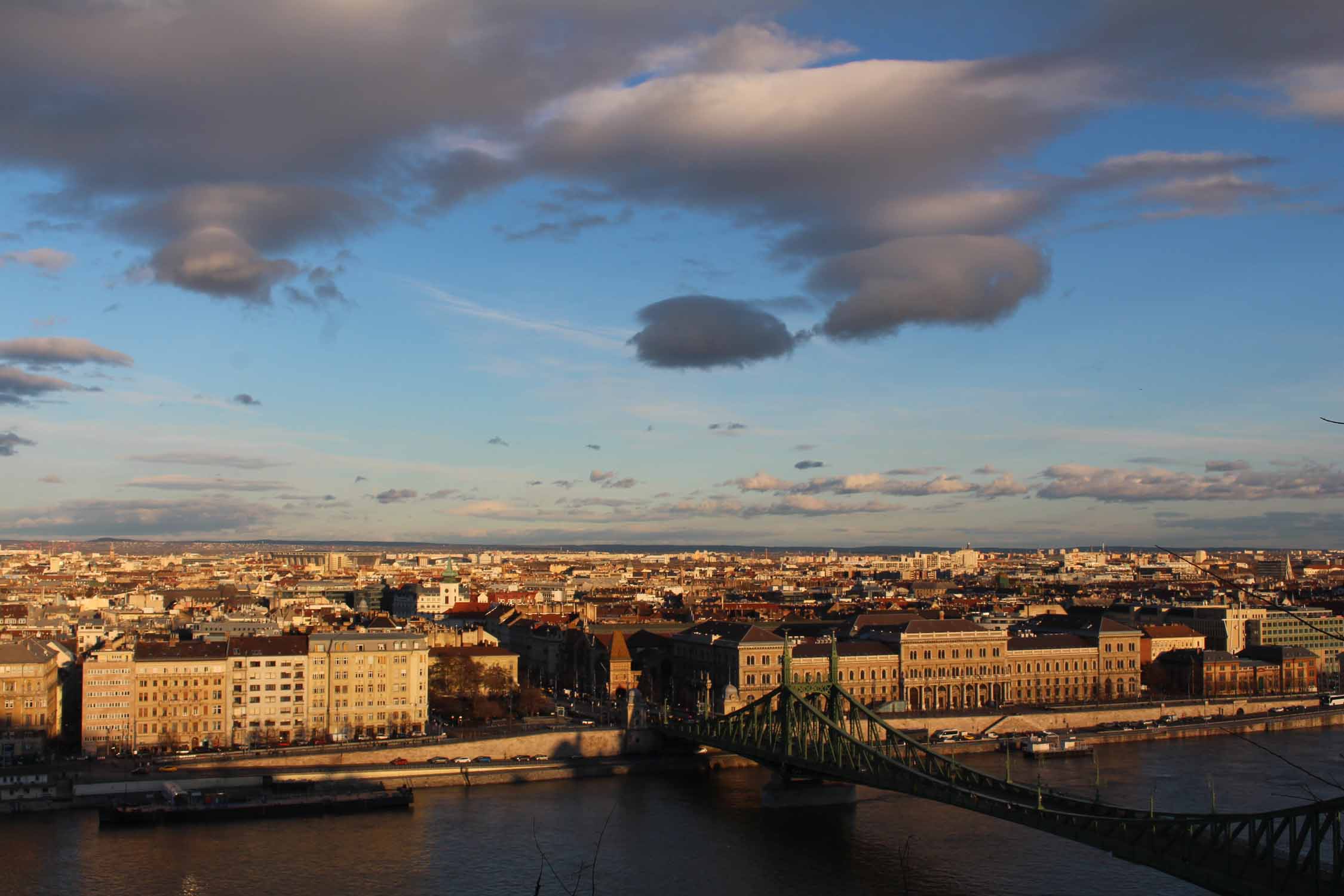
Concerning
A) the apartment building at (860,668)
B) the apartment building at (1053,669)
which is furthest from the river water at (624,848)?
the apartment building at (1053,669)

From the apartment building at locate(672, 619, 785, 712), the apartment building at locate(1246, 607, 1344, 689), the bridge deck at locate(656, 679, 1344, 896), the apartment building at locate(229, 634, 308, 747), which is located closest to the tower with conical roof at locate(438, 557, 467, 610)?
the apartment building at locate(672, 619, 785, 712)

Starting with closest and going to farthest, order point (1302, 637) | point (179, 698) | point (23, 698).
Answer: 1. point (23, 698)
2. point (179, 698)
3. point (1302, 637)

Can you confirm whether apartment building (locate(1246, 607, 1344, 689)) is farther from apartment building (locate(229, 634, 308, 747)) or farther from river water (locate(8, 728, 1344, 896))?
apartment building (locate(229, 634, 308, 747))

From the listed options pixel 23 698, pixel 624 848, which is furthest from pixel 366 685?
pixel 624 848

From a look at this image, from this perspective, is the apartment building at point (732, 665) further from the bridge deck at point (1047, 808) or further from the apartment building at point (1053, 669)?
the apartment building at point (1053, 669)

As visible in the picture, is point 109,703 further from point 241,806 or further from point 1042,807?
point 1042,807

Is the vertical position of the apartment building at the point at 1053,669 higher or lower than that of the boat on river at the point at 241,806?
higher

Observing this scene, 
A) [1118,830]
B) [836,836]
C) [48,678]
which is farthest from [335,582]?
[1118,830]
